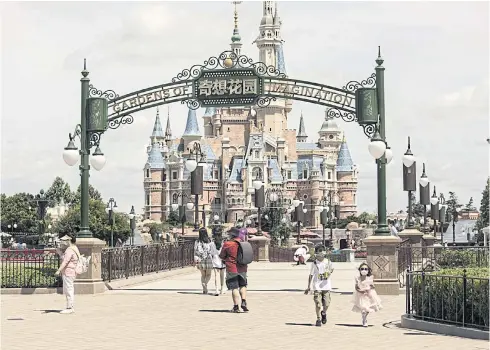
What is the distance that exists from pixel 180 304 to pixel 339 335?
5850 mm

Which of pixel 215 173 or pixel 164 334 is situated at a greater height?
pixel 215 173

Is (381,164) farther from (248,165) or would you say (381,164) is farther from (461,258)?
(248,165)

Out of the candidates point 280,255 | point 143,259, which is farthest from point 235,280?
point 280,255

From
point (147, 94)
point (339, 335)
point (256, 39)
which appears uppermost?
point (256, 39)

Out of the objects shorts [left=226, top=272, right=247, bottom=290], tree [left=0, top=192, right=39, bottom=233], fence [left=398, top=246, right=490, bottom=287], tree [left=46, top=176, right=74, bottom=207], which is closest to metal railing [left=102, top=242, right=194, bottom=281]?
shorts [left=226, top=272, right=247, bottom=290]

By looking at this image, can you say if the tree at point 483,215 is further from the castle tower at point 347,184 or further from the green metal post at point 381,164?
the castle tower at point 347,184

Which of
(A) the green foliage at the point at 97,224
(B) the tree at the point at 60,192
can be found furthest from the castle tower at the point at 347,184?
(A) the green foliage at the point at 97,224

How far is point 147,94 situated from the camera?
78.3 feet

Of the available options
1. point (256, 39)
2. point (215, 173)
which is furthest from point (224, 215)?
point (256, 39)

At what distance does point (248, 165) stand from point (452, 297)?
Result: 16468 centimetres

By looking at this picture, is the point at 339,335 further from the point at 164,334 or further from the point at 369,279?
the point at 164,334

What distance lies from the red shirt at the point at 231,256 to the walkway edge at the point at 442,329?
12.0 ft

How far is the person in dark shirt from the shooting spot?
17.1 meters

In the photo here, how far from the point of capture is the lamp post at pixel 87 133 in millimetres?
22609
